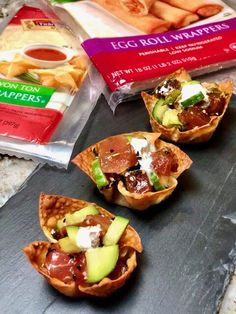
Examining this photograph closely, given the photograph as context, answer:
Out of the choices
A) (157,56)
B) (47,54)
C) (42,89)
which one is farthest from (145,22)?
(42,89)

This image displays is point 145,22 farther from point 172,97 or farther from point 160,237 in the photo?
point 160,237

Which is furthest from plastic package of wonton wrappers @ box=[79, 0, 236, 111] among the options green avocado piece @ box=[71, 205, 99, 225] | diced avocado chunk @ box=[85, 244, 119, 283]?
diced avocado chunk @ box=[85, 244, 119, 283]

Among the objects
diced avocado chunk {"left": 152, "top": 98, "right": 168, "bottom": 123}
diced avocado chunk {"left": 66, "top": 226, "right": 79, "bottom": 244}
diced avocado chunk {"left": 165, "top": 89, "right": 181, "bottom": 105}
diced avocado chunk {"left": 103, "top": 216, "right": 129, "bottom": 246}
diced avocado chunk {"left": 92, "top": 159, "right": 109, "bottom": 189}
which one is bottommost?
diced avocado chunk {"left": 152, "top": 98, "right": 168, "bottom": 123}

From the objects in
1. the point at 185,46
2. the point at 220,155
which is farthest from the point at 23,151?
the point at 185,46

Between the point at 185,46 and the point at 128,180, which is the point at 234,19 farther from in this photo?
the point at 128,180

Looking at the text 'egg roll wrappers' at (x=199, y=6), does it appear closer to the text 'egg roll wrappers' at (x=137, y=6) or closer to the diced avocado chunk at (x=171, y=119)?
the text 'egg roll wrappers' at (x=137, y=6)

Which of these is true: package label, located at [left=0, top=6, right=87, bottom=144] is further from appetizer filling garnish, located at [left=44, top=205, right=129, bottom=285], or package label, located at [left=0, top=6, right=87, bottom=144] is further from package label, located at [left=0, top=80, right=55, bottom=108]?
appetizer filling garnish, located at [left=44, top=205, right=129, bottom=285]
